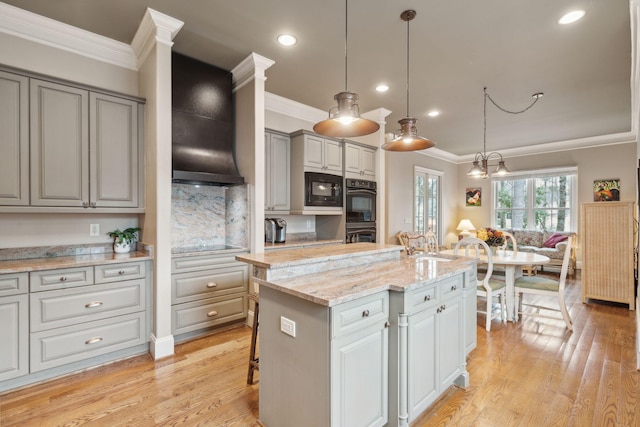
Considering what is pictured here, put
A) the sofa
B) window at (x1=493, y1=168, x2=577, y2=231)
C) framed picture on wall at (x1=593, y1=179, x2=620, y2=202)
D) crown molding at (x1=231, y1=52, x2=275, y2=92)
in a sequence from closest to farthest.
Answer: crown molding at (x1=231, y1=52, x2=275, y2=92) < the sofa < framed picture on wall at (x1=593, y1=179, x2=620, y2=202) < window at (x1=493, y1=168, x2=577, y2=231)

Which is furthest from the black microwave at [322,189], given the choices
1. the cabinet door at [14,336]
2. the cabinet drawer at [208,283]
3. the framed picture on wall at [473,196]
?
the framed picture on wall at [473,196]

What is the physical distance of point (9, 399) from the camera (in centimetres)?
211

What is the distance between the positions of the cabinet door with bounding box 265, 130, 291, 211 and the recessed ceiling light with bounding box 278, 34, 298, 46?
1.24 metres

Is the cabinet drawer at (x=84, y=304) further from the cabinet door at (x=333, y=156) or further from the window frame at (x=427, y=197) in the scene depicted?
the window frame at (x=427, y=197)

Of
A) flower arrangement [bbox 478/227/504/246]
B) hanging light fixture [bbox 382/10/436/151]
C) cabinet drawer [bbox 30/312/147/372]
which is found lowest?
cabinet drawer [bbox 30/312/147/372]

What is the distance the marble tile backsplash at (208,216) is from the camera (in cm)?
342

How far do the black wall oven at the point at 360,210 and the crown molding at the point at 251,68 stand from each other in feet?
6.23

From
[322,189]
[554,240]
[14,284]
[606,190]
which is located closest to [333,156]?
[322,189]

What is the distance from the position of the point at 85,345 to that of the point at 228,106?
8.60 ft

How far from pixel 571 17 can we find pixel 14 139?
453 centimetres

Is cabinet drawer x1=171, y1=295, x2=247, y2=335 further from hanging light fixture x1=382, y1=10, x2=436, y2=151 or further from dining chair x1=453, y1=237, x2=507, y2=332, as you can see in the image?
dining chair x1=453, y1=237, x2=507, y2=332

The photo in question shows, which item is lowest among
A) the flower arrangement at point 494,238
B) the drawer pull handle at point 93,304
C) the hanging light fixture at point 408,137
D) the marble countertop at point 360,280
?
the drawer pull handle at point 93,304

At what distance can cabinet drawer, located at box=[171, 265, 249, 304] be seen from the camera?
2.92 metres

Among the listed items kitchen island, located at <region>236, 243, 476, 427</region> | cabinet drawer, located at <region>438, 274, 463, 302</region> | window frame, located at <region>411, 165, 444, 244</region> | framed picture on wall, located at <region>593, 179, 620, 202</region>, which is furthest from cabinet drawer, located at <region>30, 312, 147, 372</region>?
framed picture on wall, located at <region>593, 179, 620, 202</region>
